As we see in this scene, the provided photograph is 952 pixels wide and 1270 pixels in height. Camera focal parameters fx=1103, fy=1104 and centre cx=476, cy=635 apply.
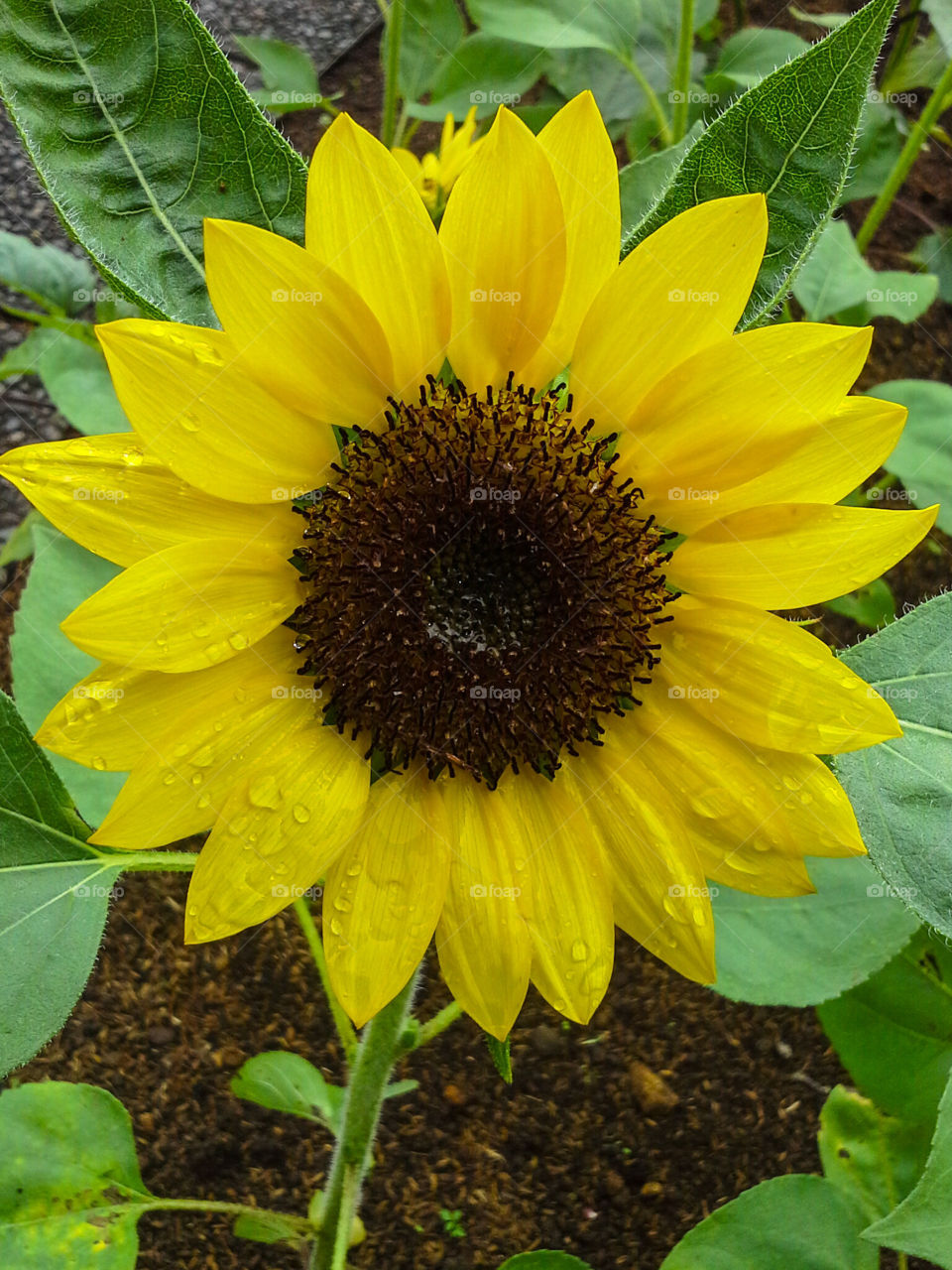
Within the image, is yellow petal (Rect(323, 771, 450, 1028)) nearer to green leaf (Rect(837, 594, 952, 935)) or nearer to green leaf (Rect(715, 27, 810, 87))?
green leaf (Rect(837, 594, 952, 935))

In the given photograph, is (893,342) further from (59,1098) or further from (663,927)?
(59,1098)

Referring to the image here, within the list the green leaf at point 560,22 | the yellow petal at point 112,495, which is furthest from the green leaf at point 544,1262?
the green leaf at point 560,22

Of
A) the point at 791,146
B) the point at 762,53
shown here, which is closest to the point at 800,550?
the point at 791,146

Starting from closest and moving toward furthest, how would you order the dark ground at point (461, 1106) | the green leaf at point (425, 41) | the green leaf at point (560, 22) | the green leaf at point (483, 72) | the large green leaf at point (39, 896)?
the large green leaf at point (39, 896), the dark ground at point (461, 1106), the green leaf at point (560, 22), the green leaf at point (483, 72), the green leaf at point (425, 41)

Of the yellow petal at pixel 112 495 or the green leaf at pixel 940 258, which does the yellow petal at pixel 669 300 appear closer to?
the yellow petal at pixel 112 495

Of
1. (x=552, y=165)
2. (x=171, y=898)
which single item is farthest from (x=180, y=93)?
(x=171, y=898)

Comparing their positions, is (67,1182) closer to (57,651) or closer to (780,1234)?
(57,651)

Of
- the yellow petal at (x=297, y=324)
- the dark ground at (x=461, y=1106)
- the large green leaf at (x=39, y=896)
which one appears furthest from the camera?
the dark ground at (x=461, y=1106)
